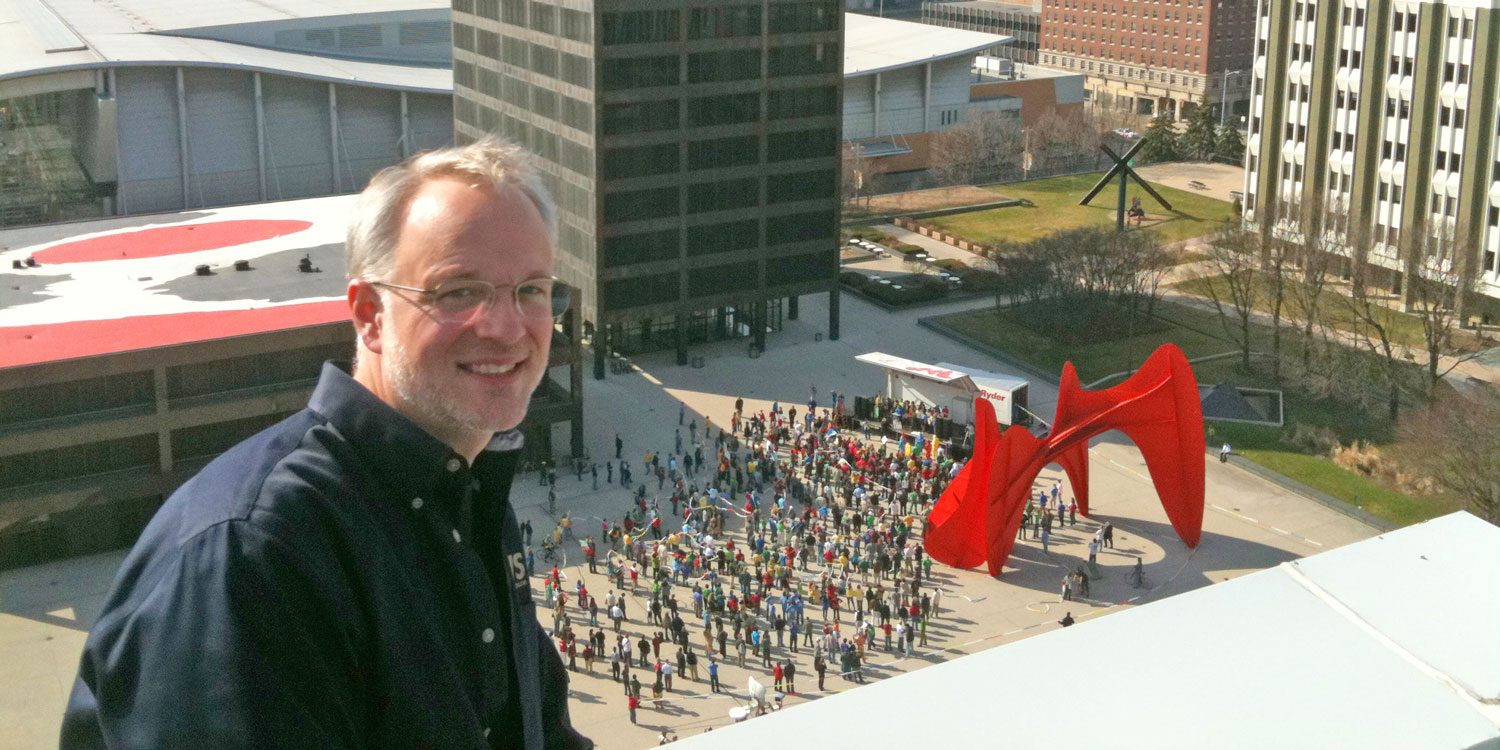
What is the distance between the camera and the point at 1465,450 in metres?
56.2

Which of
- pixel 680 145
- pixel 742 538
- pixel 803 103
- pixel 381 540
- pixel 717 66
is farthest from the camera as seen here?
pixel 803 103

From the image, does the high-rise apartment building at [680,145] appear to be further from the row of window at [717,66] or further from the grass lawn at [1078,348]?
the grass lawn at [1078,348]

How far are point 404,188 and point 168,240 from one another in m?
73.6

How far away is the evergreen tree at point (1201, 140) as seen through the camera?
130625 mm

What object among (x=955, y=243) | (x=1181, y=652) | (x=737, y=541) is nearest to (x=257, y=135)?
(x=955, y=243)

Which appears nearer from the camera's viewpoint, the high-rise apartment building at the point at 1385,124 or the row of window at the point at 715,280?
the row of window at the point at 715,280

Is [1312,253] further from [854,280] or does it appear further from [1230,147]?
[1230,147]

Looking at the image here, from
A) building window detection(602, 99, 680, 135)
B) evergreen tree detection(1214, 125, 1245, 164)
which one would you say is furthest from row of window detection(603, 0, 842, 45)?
evergreen tree detection(1214, 125, 1245, 164)

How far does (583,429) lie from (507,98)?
2420 cm

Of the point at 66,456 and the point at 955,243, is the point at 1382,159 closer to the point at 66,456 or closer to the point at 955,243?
the point at 955,243

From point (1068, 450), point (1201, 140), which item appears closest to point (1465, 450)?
point (1068, 450)

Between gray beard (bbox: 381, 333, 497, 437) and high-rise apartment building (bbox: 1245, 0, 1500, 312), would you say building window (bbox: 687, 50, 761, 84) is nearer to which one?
high-rise apartment building (bbox: 1245, 0, 1500, 312)

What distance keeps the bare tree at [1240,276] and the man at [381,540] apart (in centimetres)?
7469

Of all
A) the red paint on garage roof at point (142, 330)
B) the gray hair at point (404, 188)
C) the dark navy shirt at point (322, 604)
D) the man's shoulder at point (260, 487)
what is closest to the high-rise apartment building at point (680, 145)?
the red paint on garage roof at point (142, 330)
